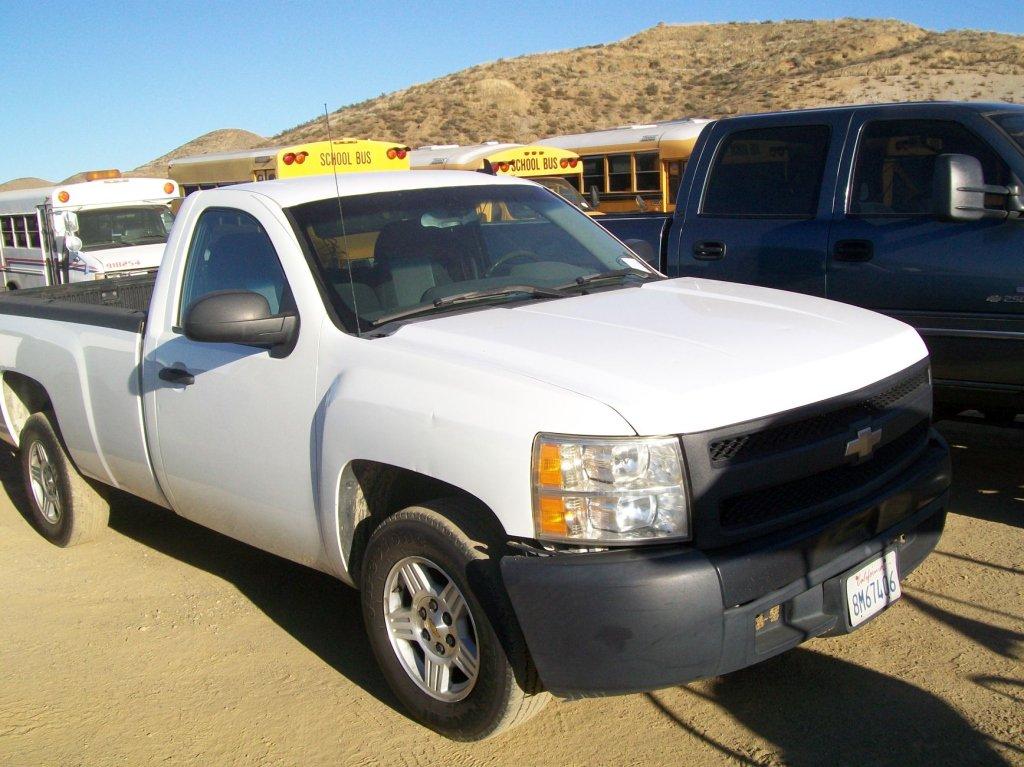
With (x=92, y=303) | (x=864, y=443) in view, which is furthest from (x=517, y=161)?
(x=864, y=443)

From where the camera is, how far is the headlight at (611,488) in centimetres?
294

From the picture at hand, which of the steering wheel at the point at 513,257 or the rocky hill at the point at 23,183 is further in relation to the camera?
the rocky hill at the point at 23,183

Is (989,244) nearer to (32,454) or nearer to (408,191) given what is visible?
(408,191)

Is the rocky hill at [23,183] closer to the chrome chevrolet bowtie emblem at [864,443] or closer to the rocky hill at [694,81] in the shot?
the rocky hill at [694,81]

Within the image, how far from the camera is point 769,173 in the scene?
6109 mm

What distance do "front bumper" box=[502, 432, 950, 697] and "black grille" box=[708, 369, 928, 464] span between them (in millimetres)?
255

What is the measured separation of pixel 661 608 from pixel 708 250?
11.9 ft

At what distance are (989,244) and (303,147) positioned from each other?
9229 mm

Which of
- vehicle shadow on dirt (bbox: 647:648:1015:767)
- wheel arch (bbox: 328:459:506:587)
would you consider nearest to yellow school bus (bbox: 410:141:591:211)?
wheel arch (bbox: 328:459:506:587)

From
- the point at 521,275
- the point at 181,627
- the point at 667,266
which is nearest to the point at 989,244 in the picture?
the point at 667,266

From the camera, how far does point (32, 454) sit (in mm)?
6082

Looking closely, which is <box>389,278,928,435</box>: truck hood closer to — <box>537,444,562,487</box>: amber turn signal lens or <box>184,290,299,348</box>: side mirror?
<box>537,444,562,487</box>: amber turn signal lens

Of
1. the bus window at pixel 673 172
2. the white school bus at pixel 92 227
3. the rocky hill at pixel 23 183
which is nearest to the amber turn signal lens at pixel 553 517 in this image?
the white school bus at pixel 92 227

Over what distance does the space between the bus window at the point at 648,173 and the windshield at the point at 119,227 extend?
860 centimetres
